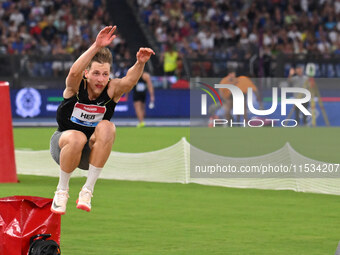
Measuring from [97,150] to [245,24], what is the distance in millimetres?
28667

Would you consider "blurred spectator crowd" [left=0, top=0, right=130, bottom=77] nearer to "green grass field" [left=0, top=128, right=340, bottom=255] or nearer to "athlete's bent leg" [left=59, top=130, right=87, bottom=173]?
"green grass field" [left=0, top=128, right=340, bottom=255]

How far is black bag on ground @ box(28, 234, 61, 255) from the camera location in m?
8.28

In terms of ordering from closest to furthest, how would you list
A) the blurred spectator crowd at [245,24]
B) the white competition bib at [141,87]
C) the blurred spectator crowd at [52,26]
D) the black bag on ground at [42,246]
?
the black bag on ground at [42,246], the white competition bib at [141,87], the blurred spectator crowd at [52,26], the blurred spectator crowd at [245,24]

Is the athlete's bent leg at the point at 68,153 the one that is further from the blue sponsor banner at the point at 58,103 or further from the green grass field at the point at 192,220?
the blue sponsor banner at the point at 58,103

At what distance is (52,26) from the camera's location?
35.4 m

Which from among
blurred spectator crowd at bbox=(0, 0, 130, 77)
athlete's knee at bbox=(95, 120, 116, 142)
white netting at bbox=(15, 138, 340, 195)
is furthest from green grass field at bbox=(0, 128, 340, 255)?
blurred spectator crowd at bbox=(0, 0, 130, 77)

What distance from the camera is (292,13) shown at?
37469 mm

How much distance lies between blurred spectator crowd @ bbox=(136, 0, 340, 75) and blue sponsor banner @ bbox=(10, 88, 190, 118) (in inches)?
110

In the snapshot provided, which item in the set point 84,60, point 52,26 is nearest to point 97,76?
point 84,60

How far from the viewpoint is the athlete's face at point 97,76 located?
28.1ft

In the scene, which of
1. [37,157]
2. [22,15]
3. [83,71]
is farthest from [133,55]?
[83,71]

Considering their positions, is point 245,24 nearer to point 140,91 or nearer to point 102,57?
point 140,91

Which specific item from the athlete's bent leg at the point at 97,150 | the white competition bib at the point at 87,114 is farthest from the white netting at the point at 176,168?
the white competition bib at the point at 87,114

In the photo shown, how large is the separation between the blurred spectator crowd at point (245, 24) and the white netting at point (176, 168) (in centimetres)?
1675
